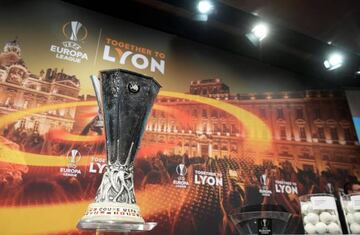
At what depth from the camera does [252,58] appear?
2.47 metres

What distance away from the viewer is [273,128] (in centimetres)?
223

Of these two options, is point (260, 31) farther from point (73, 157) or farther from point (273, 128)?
point (73, 157)

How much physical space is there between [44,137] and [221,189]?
1.02 meters

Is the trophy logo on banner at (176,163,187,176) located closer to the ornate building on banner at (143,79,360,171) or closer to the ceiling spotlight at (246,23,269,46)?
the ornate building on banner at (143,79,360,171)

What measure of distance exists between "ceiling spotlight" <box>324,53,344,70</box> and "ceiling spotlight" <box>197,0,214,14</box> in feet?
3.50

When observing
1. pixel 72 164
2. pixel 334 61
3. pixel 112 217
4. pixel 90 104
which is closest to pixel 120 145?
pixel 112 217

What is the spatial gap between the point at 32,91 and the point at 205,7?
114cm

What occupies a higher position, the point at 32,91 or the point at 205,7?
the point at 205,7

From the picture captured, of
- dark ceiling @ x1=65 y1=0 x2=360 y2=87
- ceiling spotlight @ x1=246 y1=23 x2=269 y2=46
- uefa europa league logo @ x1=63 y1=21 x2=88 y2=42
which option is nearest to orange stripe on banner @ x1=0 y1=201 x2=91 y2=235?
uefa europa league logo @ x1=63 y1=21 x2=88 y2=42

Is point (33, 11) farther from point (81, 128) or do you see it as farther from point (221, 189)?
point (221, 189)

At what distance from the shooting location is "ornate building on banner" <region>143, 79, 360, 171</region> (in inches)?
77.9

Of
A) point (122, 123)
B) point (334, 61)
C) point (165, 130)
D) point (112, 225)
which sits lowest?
point (112, 225)

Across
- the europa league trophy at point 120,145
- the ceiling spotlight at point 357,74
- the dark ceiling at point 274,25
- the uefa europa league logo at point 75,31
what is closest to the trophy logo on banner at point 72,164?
the europa league trophy at point 120,145

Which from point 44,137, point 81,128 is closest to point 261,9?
point 81,128
